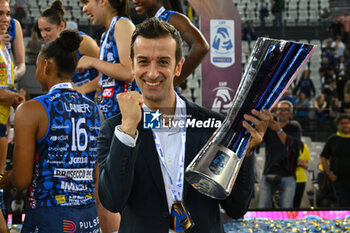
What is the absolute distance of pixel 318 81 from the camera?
11.7 metres

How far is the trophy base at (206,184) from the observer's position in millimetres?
1374

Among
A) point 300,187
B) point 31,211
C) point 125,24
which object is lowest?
point 300,187

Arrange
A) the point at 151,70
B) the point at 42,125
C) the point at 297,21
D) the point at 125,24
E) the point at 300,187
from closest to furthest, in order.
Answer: the point at 151,70 < the point at 42,125 < the point at 125,24 < the point at 300,187 < the point at 297,21

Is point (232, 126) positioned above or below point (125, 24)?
below

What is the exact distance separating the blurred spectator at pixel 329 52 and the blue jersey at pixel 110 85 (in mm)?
10568

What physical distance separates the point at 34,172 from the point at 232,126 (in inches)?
53.6

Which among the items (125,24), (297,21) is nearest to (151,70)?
(125,24)

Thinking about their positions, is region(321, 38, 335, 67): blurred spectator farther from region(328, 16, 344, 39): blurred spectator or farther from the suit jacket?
the suit jacket

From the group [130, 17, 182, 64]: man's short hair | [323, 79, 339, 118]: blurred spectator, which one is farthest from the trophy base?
[323, 79, 339, 118]: blurred spectator

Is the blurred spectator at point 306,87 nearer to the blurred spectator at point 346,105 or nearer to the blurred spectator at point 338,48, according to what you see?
the blurred spectator at point 346,105

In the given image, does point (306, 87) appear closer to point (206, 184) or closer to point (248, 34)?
point (248, 34)

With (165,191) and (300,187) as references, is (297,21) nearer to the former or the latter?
(300,187)

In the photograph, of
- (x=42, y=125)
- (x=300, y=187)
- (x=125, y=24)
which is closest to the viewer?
(x=42, y=125)

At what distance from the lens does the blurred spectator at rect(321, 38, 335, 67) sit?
12984 millimetres
